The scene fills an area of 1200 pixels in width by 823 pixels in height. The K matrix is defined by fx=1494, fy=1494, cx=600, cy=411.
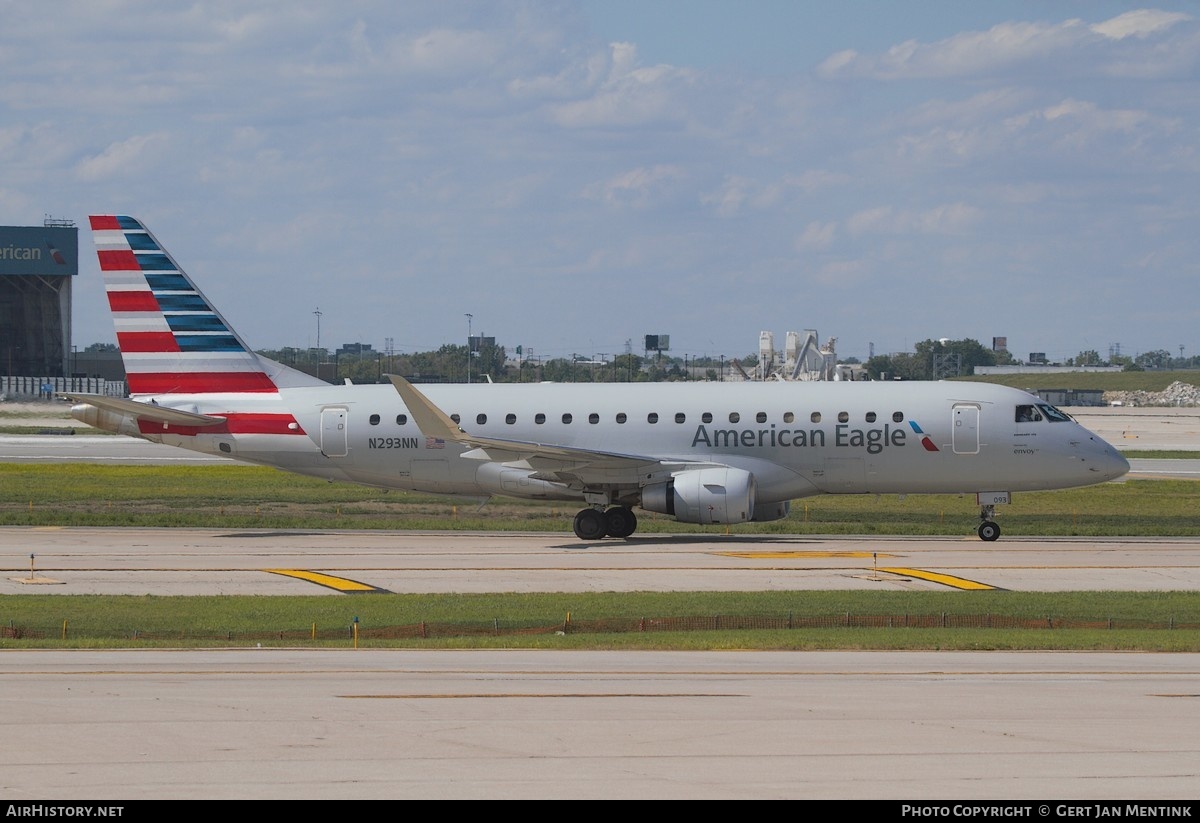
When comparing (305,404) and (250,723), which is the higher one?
(305,404)

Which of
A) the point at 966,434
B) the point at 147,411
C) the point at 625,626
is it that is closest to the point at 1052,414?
the point at 966,434

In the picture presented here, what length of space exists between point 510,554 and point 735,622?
11.9m

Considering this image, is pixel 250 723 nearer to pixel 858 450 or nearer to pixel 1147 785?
pixel 1147 785

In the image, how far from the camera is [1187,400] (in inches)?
7490

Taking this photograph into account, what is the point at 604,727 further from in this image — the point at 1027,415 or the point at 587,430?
the point at 1027,415

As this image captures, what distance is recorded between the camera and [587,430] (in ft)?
134

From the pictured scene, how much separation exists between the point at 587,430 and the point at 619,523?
273 cm

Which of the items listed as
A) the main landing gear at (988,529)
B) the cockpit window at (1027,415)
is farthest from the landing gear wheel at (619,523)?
the cockpit window at (1027,415)

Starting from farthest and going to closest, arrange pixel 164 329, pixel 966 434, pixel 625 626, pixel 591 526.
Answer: pixel 164 329 → pixel 591 526 → pixel 966 434 → pixel 625 626

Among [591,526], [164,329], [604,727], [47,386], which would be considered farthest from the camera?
[47,386]

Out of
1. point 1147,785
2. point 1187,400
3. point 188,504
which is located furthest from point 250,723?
point 1187,400

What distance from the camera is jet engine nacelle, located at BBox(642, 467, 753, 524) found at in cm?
3819

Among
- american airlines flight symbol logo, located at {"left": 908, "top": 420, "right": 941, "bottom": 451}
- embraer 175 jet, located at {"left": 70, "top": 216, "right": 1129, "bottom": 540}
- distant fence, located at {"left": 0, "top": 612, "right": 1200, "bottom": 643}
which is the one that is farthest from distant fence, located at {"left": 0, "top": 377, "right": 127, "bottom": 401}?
distant fence, located at {"left": 0, "top": 612, "right": 1200, "bottom": 643}
